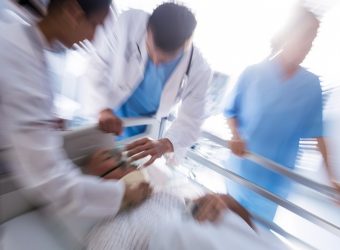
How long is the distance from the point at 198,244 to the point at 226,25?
137cm

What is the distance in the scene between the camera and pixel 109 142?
124 cm

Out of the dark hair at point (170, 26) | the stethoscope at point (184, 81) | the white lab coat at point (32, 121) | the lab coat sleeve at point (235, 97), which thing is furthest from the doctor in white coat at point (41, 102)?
the lab coat sleeve at point (235, 97)

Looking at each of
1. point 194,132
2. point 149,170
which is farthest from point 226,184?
point 149,170

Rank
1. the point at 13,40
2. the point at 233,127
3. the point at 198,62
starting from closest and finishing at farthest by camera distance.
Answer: the point at 13,40
the point at 198,62
the point at 233,127

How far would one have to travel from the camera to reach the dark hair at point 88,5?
0.73 m

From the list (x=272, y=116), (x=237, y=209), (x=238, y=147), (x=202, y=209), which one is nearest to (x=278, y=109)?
(x=272, y=116)

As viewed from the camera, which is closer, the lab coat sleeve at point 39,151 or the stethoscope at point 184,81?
the lab coat sleeve at point 39,151

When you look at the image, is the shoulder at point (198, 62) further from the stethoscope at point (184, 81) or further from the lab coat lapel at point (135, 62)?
the lab coat lapel at point (135, 62)

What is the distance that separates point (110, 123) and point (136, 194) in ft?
1.18

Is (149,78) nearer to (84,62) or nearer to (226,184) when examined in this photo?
(84,62)

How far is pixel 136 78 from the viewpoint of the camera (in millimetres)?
1342

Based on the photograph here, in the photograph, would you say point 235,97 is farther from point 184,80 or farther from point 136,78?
point 136,78

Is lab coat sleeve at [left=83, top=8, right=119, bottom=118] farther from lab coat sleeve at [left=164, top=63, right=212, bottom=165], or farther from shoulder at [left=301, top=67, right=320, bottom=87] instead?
shoulder at [left=301, top=67, right=320, bottom=87]

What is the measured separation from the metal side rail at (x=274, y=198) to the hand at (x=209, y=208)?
0.63ft
